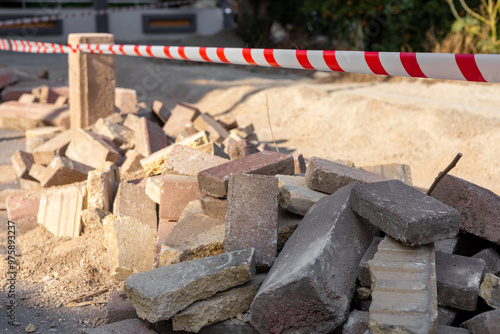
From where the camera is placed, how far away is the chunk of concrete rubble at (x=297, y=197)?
3010 millimetres

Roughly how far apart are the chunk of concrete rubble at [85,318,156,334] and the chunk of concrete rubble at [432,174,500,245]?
1.77 metres

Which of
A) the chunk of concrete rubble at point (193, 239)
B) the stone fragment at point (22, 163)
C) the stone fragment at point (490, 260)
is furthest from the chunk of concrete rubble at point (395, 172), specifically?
the stone fragment at point (22, 163)

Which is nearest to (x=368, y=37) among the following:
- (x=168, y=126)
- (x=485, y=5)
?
(x=485, y=5)

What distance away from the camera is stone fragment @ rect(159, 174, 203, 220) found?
3457 millimetres

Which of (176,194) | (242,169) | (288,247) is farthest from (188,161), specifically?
(288,247)

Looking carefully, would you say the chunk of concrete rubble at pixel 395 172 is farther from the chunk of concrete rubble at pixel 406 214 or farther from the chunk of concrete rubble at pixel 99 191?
the chunk of concrete rubble at pixel 99 191

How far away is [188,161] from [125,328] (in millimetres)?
1581

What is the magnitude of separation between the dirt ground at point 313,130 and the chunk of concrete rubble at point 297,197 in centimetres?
116

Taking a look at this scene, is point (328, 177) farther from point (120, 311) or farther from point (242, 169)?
point (120, 311)

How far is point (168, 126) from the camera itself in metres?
6.33

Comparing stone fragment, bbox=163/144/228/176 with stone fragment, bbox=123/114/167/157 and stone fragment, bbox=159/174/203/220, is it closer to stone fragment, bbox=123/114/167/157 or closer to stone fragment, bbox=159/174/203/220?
stone fragment, bbox=159/174/203/220

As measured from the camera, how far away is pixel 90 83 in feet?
20.1

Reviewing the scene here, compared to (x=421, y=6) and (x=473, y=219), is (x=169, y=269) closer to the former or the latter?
(x=473, y=219)

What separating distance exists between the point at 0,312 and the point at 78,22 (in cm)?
1460
